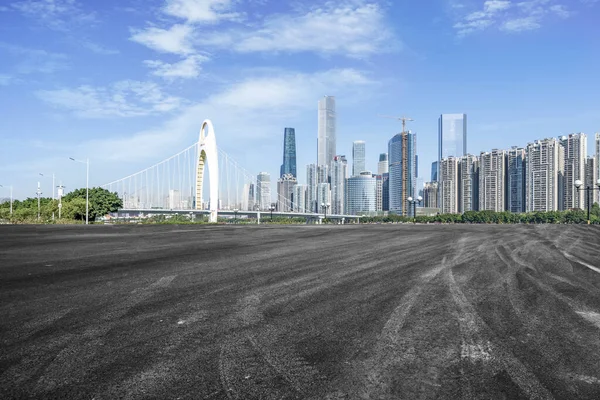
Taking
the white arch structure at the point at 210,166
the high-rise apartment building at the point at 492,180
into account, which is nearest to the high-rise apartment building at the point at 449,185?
the high-rise apartment building at the point at 492,180

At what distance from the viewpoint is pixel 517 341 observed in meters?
4.83

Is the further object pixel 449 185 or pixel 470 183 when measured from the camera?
pixel 449 185

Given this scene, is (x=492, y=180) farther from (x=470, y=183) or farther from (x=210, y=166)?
(x=210, y=166)

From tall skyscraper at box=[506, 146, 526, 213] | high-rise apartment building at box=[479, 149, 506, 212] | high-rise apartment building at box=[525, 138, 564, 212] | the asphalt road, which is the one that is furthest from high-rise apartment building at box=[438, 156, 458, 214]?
the asphalt road

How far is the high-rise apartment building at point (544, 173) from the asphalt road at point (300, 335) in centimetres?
12873

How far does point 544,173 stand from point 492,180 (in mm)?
22173

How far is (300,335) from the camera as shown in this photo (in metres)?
5.02

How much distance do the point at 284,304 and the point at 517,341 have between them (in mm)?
3272

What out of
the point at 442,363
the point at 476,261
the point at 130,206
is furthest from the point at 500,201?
the point at 442,363

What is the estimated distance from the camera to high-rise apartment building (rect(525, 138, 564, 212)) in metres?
120

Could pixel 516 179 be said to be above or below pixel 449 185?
above

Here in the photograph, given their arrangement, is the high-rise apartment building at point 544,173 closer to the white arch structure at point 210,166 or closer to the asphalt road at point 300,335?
the white arch structure at point 210,166

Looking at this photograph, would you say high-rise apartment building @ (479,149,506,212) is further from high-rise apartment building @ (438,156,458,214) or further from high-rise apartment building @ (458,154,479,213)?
high-rise apartment building @ (438,156,458,214)

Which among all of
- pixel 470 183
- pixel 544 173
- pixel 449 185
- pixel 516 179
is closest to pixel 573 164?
pixel 544 173
